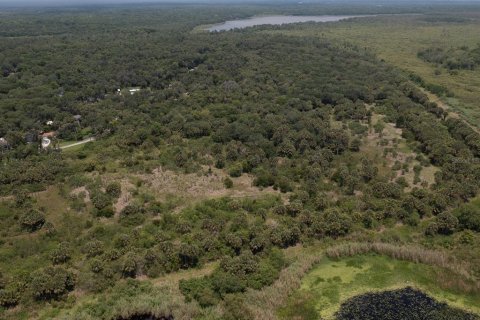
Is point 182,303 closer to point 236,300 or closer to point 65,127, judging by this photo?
point 236,300

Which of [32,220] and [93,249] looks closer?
[93,249]

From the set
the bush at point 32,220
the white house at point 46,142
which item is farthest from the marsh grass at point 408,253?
the white house at point 46,142

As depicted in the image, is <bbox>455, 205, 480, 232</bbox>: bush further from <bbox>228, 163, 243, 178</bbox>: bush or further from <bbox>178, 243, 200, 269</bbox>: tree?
→ <bbox>178, 243, 200, 269</bbox>: tree

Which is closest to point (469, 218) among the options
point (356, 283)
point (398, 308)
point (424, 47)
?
point (398, 308)

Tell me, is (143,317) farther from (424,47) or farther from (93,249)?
(424,47)

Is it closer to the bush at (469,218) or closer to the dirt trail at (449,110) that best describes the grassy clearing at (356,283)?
the bush at (469,218)

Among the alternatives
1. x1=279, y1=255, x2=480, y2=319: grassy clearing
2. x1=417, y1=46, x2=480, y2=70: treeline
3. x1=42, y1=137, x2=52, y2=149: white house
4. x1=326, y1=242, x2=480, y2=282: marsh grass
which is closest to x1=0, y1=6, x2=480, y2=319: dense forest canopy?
x1=326, y1=242, x2=480, y2=282: marsh grass
